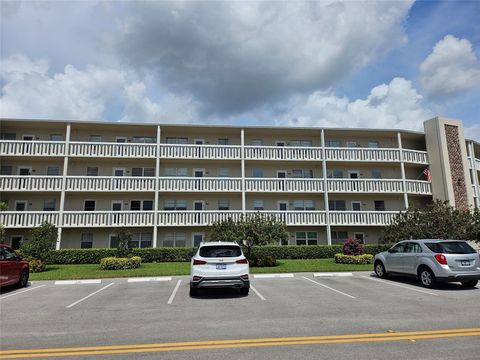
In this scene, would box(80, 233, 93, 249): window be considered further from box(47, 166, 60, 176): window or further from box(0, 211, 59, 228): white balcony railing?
box(47, 166, 60, 176): window

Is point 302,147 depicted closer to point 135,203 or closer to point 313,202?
point 313,202

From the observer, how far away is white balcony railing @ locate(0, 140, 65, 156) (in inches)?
933

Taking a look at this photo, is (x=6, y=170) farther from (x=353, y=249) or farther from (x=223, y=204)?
(x=353, y=249)

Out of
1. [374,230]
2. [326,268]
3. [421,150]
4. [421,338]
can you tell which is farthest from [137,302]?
[421,150]

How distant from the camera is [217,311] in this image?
8.68 m

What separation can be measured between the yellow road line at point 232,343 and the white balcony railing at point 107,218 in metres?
18.7

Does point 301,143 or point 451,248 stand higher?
point 301,143

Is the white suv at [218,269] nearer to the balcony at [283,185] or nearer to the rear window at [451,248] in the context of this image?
the rear window at [451,248]

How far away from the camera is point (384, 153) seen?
1080 inches

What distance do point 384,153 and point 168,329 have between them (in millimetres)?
25050

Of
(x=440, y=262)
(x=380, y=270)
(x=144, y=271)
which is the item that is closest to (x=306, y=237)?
(x=380, y=270)

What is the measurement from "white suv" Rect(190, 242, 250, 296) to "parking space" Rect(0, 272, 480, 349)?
0.52m

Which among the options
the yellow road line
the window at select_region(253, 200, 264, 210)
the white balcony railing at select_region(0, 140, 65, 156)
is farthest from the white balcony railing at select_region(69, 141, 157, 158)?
the yellow road line

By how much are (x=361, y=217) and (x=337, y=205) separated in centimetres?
261
